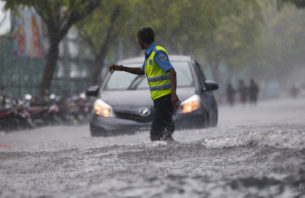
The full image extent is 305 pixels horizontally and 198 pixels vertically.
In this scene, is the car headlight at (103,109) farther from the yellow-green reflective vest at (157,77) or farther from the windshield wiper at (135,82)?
the yellow-green reflective vest at (157,77)

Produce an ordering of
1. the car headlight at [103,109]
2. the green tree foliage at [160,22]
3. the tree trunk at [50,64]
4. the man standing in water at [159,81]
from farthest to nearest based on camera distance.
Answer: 1. the green tree foliage at [160,22]
2. the tree trunk at [50,64]
3. the car headlight at [103,109]
4. the man standing in water at [159,81]

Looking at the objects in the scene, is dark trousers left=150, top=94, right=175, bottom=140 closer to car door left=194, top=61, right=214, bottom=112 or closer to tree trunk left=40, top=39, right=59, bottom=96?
car door left=194, top=61, right=214, bottom=112

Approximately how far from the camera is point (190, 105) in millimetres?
10000

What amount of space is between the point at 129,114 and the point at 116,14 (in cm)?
1830

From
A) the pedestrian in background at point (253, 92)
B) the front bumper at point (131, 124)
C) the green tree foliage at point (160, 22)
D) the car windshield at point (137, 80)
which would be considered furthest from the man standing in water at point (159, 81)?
the pedestrian in background at point (253, 92)

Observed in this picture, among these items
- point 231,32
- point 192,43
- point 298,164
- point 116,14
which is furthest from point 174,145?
point 231,32

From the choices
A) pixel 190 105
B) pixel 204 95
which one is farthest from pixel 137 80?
pixel 190 105

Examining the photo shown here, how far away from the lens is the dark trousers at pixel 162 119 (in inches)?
A: 301

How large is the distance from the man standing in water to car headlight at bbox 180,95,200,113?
219 centimetres

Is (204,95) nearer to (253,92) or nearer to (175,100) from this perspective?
(175,100)

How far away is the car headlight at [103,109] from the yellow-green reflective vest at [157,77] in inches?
100

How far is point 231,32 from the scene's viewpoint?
165 feet

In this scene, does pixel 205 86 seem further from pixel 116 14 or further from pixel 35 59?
pixel 35 59

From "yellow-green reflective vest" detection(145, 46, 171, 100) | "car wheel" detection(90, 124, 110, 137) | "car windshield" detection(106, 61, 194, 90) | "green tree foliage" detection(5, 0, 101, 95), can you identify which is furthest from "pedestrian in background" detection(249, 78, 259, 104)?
"yellow-green reflective vest" detection(145, 46, 171, 100)
